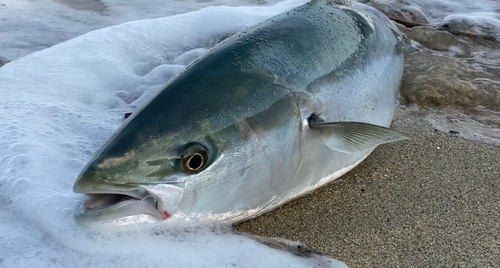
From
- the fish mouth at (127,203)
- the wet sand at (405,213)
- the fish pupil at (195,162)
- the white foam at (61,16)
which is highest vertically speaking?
the fish pupil at (195,162)

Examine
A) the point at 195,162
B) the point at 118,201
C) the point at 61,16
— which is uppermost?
the point at 195,162

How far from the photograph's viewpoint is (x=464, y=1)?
6918 mm

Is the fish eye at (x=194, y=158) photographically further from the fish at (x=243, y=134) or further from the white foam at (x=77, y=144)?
the white foam at (x=77, y=144)

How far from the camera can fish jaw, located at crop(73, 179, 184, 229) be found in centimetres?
185

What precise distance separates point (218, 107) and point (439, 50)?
3443mm

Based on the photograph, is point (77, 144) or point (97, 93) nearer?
point (77, 144)

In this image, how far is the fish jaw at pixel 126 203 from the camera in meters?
1.85

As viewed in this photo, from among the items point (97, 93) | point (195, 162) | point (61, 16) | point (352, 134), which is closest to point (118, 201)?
point (195, 162)

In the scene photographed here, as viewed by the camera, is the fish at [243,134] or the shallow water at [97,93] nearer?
the fish at [243,134]

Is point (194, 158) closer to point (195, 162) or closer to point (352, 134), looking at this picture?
point (195, 162)

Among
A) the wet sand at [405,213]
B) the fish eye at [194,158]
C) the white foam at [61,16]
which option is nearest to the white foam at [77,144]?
the wet sand at [405,213]

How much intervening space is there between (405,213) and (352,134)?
1.68 ft

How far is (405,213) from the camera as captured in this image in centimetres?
246

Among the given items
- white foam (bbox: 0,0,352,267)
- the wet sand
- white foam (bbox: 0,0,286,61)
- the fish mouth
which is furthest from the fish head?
white foam (bbox: 0,0,286,61)
